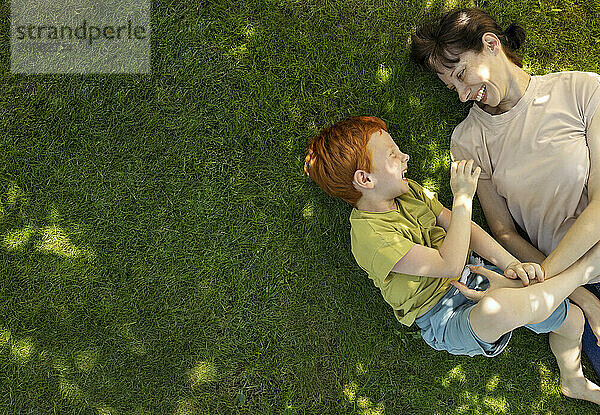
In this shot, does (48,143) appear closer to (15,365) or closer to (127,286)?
(127,286)

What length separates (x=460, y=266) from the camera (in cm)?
331

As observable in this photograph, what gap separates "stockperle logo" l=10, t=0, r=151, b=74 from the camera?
379 cm

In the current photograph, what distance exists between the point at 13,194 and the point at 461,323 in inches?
133

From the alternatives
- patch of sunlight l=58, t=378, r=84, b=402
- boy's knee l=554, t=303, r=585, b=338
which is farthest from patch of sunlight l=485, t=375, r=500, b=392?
patch of sunlight l=58, t=378, r=84, b=402

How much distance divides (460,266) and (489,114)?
1.20m

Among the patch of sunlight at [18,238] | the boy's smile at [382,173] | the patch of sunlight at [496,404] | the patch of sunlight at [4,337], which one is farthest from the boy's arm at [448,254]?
the patch of sunlight at [4,337]

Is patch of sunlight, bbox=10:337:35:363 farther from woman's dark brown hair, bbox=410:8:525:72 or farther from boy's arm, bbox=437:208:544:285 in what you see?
woman's dark brown hair, bbox=410:8:525:72

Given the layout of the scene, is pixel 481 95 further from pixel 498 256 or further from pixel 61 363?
pixel 61 363

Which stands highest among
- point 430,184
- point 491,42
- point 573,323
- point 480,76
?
point 491,42

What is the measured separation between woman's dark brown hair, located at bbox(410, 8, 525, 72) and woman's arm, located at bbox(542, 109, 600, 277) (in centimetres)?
79

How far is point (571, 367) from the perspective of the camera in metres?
3.99

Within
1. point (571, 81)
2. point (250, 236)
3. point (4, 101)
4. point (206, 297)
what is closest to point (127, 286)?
point (206, 297)

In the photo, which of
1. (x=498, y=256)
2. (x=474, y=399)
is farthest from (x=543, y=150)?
(x=474, y=399)

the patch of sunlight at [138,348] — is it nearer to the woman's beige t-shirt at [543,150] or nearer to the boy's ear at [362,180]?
the boy's ear at [362,180]
